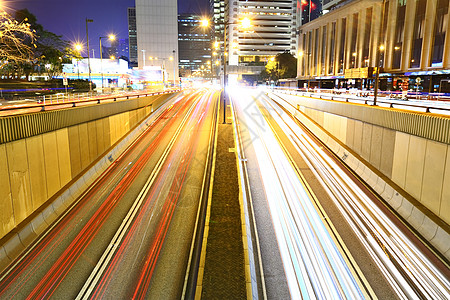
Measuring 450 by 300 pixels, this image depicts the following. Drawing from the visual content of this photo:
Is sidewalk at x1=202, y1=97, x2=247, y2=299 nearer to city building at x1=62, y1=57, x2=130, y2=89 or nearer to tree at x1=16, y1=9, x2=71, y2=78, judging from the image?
tree at x1=16, y1=9, x2=71, y2=78

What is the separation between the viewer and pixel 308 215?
15422 mm

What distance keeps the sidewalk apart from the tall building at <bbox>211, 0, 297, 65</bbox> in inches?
7029

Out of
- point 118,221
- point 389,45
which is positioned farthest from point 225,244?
point 389,45

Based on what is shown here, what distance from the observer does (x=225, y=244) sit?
12906mm

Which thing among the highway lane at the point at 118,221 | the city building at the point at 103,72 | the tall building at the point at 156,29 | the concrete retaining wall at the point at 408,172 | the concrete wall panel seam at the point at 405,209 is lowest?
the highway lane at the point at 118,221

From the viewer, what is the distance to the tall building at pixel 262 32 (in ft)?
621

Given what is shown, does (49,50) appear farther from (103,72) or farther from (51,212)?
(51,212)

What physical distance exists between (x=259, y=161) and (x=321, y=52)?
7695 cm

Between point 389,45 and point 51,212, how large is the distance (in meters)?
61.4

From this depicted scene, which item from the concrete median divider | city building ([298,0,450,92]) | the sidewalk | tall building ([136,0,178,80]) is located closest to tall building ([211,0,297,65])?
tall building ([136,0,178,80])

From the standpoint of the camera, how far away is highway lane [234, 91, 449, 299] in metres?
10.5

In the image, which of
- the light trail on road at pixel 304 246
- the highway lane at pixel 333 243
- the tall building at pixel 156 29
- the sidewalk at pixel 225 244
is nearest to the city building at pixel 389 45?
the highway lane at pixel 333 243

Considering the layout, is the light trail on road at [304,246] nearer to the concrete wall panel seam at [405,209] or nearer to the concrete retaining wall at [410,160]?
the concrete wall panel seam at [405,209]

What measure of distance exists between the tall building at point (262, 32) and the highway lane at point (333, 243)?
6999 inches
